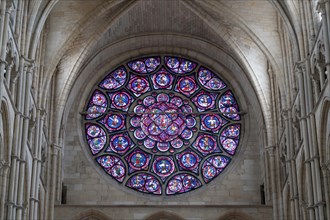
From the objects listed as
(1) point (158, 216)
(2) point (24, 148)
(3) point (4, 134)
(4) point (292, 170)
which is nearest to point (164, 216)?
(1) point (158, 216)

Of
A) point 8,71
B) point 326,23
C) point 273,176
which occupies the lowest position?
point 273,176

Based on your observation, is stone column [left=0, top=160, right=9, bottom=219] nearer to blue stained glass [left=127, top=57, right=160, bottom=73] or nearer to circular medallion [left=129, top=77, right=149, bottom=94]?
circular medallion [left=129, top=77, right=149, bottom=94]

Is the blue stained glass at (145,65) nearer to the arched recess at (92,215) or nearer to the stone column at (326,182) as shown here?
the arched recess at (92,215)

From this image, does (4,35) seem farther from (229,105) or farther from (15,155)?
(229,105)

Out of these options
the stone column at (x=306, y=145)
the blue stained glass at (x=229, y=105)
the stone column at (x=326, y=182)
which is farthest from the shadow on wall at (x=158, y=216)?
the stone column at (x=326, y=182)

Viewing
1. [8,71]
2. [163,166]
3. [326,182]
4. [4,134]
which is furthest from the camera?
[163,166]

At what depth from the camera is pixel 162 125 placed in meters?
31.2

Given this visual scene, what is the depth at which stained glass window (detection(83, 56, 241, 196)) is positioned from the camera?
98.5 feet

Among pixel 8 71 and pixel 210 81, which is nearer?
pixel 8 71

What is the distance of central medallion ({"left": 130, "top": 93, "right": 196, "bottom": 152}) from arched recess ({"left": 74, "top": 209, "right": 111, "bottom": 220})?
3.61 metres

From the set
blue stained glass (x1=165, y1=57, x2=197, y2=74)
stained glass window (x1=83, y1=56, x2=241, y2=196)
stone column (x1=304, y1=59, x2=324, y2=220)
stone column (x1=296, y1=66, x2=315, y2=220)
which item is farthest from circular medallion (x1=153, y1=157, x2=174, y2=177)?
stone column (x1=304, y1=59, x2=324, y2=220)

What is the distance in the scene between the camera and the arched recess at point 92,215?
2808cm

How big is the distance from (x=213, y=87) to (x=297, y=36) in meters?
8.46

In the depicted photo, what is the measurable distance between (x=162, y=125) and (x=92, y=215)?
4.81m
